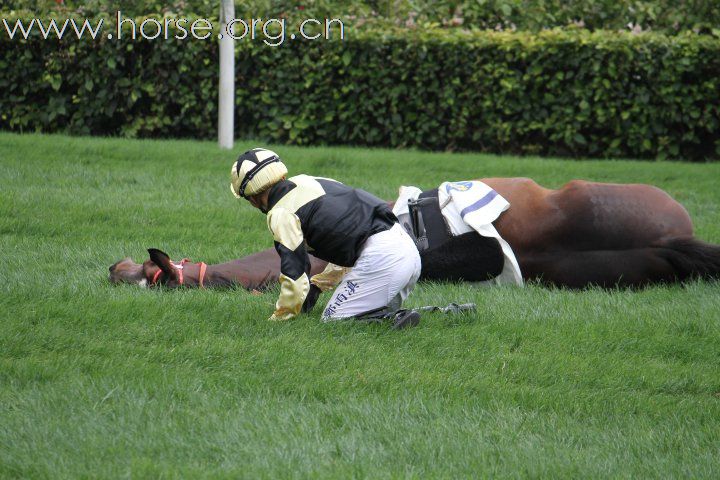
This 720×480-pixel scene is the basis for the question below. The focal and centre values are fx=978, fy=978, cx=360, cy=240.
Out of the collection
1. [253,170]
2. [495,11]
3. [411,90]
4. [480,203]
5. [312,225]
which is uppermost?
[495,11]

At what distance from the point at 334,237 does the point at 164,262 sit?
4.16 ft

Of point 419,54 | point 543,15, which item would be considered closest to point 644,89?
point 543,15

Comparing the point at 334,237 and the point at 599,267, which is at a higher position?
the point at 334,237

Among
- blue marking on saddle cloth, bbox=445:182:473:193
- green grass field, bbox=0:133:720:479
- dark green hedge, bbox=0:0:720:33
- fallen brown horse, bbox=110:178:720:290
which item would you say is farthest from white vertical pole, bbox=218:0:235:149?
blue marking on saddle cloth, bbox=445:182:473:193

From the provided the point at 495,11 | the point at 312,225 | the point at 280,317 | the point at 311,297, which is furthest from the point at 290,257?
the point at 495,11

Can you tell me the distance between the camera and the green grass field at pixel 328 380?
148 inches

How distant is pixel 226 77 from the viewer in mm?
10820

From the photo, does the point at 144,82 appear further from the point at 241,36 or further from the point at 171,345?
the point at 171,345

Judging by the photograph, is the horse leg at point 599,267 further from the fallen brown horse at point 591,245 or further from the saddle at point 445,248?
the saddle at point 445,248

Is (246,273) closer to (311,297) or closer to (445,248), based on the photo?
(311,297)

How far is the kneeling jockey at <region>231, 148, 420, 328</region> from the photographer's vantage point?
5.11m

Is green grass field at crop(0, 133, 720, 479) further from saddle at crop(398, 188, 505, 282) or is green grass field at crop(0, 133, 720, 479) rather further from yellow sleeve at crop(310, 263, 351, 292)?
yellow sleeve at crop(310, 263, 351, 292)

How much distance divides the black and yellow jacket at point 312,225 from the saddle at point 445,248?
88 centimetres

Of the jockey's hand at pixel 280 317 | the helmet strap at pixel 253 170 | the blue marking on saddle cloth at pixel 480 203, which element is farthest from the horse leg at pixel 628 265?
the helmet strap at pixel 253 170
